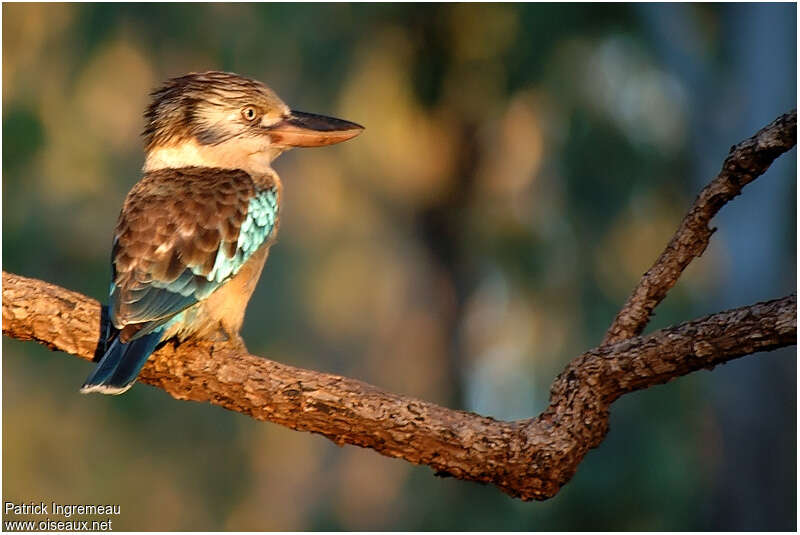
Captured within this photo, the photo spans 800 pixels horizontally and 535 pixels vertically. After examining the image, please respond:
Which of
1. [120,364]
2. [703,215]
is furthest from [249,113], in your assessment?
[703,215]

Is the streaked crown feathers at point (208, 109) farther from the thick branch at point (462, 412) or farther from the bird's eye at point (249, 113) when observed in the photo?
the thick branch at point (462, 412)

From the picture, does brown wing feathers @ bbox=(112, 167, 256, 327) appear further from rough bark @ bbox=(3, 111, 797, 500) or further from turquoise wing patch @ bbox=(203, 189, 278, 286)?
rough bark @ bbox=(3, 111, 797, 500)

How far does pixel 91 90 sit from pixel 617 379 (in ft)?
25.9

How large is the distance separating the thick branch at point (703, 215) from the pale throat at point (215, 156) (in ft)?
4.70

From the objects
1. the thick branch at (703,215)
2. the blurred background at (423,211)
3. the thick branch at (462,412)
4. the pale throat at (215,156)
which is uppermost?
the blurred background at (423,211)

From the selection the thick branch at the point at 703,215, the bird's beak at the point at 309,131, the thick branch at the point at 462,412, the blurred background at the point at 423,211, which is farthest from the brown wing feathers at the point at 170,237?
the blurred background at the point at 423,211

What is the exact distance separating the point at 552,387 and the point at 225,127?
1.54 metres

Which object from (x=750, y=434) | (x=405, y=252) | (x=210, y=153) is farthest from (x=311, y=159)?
(x=210, y=153)

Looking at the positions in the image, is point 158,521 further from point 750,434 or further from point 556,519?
point 750,434

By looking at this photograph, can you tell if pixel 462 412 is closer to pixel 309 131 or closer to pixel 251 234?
pixel 251 234

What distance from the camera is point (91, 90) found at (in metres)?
9.90

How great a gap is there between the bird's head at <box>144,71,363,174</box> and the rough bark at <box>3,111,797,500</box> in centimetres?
79

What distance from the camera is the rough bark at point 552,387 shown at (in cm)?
260

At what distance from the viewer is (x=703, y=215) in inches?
109
